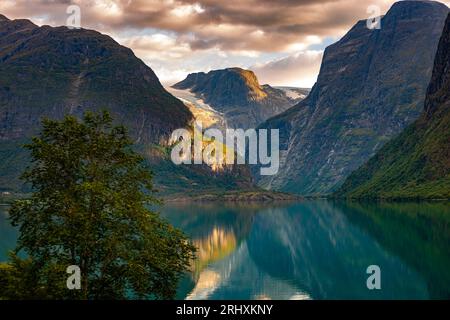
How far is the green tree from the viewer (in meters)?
57.0

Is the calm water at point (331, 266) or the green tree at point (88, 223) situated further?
the calm water at point (331, 266)

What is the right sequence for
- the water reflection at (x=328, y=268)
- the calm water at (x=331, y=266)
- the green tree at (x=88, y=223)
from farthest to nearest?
the calm water at (x=331, y=266) → the water reflection at (x=328, y=268) → the green tree at (x=88, y=223)

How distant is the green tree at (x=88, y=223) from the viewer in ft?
187

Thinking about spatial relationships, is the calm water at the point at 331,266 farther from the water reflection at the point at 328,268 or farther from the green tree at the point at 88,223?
the green tree at the point at 88,223

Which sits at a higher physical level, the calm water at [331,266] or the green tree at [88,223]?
the green tree at [88,223]

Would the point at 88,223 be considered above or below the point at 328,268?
above

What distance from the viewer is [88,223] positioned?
56688 mm

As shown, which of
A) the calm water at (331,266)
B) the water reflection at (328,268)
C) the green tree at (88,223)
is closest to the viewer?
the green tree at (88,223)

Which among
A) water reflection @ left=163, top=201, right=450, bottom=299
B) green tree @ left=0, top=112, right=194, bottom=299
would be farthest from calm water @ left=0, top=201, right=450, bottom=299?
green tree @ left=0, top=112, right=194, bottom=299

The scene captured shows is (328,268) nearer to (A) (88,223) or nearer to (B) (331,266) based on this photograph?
(B) (331,266)

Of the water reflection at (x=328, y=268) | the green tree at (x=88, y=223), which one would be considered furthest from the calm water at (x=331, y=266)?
the green tree at (x=88, y=223)

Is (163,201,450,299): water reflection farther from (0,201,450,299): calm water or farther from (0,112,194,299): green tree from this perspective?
(0,112,194,299): green tree

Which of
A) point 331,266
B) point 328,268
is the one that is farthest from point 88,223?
point 331,266
